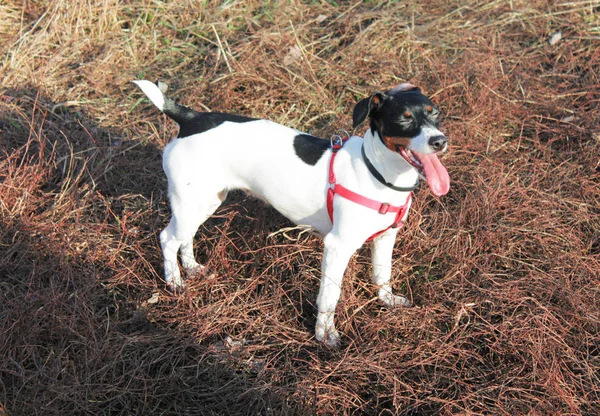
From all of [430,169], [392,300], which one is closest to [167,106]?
[430,169]

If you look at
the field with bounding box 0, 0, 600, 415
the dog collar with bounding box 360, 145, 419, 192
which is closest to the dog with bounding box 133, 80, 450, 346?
the dog collar with bounding box 360, 145, 419, 192

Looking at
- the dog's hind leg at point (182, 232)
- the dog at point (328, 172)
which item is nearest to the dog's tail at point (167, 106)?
the dog at point (328, 172)

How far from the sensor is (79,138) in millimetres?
5352

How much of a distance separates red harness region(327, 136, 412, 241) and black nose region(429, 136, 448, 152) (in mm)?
491

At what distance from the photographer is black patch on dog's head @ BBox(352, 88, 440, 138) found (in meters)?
3.10

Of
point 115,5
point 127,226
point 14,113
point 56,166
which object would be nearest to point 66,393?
point 127,226

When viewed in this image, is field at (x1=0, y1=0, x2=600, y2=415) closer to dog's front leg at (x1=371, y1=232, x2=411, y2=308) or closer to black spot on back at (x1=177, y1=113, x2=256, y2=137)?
dog's front leg at (x1=371, y1=232, x2=411, y2=308)

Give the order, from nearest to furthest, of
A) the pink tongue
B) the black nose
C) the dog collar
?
the black nose < the pink tongue < the dog collar

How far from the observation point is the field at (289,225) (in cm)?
343

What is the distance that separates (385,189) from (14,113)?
3.93m

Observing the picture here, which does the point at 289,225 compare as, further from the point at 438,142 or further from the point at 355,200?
the point at 438,142

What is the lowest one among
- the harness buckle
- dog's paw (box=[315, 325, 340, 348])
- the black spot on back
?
dog's paw (box=[315, 325, 340, 348])

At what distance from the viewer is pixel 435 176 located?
10.1ft

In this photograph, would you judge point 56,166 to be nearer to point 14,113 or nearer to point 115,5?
point 14,113
